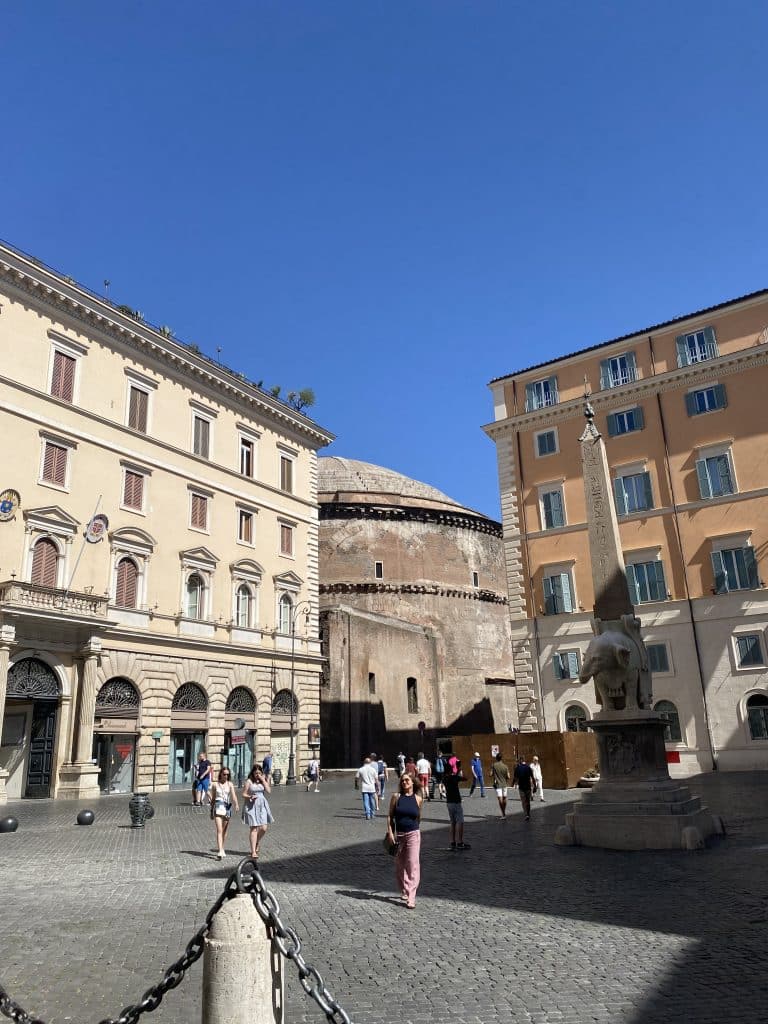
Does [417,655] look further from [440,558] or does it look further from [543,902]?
[543,902]

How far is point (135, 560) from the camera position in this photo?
25.6 m

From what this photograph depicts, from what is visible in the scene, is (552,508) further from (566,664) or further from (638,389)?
(566,664)

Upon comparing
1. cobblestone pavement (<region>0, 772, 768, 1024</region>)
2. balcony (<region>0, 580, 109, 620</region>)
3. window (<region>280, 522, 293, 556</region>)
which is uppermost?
window (<region>280, 522, 293, 556</region>)

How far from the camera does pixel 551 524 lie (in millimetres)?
29703

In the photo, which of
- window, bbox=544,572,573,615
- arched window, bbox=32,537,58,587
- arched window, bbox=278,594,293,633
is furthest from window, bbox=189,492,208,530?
window, bbox=544,572,573,615

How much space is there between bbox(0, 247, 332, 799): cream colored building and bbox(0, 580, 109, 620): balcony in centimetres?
6

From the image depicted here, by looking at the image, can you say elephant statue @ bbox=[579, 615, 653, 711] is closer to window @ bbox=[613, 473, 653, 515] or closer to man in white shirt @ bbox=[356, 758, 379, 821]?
man in white shirt @ bbox=[356, 758, 379, 821]

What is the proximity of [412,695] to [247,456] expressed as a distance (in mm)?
17014

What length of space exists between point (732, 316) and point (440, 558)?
25319 millimetres

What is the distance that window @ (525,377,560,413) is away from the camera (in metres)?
31.0

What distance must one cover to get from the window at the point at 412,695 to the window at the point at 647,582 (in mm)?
16501

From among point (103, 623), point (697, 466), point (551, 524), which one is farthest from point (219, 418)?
point (697, 466)

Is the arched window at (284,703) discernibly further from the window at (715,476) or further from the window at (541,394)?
the window at (715,476)

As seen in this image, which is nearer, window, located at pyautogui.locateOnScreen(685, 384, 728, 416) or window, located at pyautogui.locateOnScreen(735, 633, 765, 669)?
window, located at pyautogui.locateOnScreen(735, 633, 765, 669)
